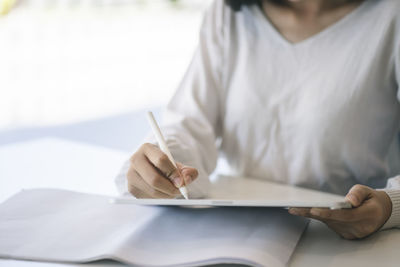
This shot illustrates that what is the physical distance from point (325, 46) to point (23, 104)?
2778mm

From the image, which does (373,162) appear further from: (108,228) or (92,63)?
(92,63)

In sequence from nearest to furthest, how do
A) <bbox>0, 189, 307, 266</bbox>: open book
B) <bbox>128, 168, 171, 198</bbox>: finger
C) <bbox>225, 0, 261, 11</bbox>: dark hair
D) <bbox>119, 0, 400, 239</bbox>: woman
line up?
<bbox>0, 189, 307, 266</bbox>: open book
<bbox>128, 168, 171, 198</bbox>: finger
<bbox>119, 0, 400, 239</bbox>: woman
<bbox>225, 0, 261, 11</bbox>: dark hair

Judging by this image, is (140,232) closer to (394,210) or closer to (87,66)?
(394,210)

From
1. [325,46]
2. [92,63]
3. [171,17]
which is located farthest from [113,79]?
[325,46]

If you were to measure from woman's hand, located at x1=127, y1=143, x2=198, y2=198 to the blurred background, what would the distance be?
2092 mm

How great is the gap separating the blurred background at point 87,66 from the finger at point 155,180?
83.4 inches

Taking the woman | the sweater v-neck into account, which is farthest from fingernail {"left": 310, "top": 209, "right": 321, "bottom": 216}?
the sweater v-neck

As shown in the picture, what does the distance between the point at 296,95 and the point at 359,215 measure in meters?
0.38

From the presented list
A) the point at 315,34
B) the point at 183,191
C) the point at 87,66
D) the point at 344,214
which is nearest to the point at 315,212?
the point at 344,214

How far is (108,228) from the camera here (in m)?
0.66

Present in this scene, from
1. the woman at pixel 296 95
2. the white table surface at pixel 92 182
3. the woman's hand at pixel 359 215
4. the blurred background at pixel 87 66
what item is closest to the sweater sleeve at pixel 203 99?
the woman at pixel 296 95

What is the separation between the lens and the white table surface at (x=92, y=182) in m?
0.60

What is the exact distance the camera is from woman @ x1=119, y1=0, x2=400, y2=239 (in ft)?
2.98

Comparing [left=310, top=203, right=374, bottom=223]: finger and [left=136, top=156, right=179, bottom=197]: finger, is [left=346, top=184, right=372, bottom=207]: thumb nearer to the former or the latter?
[left=310, top=203, right=374, bottom=223]: finger
